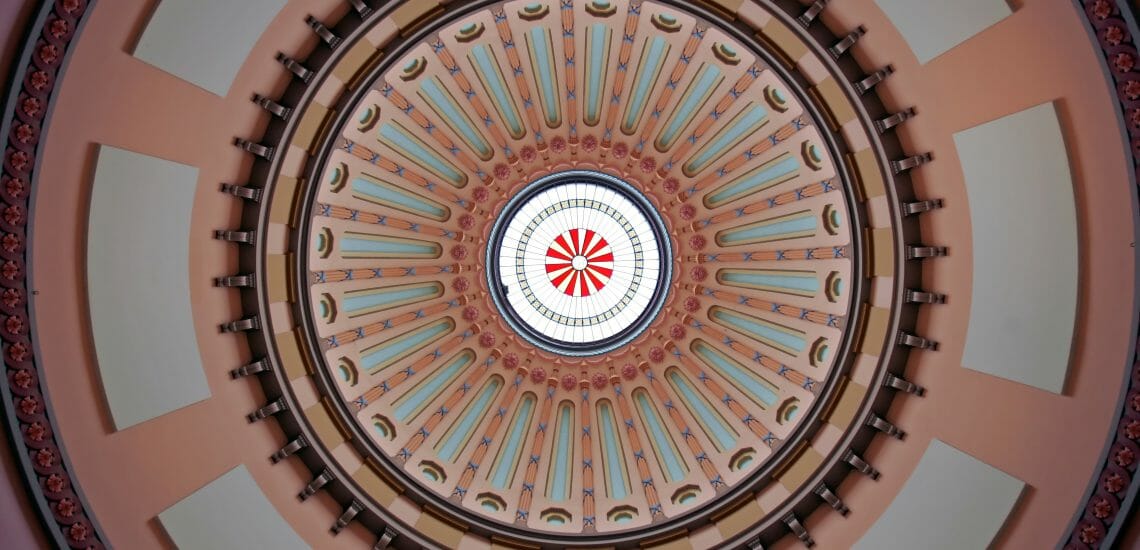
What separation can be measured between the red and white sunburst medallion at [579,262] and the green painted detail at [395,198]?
14.1ft

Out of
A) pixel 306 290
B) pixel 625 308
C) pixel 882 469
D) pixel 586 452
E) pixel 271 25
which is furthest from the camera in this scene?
pixel 625 308

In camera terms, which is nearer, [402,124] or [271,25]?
[271,25]

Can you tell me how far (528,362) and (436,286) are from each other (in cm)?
371

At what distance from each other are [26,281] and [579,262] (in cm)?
1553

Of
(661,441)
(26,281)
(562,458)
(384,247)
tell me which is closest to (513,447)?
(562,458)

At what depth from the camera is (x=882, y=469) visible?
12750 mm

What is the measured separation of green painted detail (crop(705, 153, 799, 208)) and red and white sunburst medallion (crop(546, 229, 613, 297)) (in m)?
4.30

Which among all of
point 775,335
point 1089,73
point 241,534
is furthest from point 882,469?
point 241,534

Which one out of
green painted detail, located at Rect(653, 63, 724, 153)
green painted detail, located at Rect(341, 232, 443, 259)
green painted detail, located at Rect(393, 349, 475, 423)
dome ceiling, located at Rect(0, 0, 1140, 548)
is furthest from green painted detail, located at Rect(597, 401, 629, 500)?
green painted detail, located at Rect(653, 63, 724, 153)

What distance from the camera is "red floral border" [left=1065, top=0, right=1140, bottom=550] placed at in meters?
→ 7.95

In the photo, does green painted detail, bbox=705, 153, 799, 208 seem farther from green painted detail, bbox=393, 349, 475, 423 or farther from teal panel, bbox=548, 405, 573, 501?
green painted detail, bbox=393, 349, 475, 423

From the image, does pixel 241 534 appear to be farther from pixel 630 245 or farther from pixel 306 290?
pixel 630 245

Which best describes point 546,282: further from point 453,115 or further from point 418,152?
point 453,115

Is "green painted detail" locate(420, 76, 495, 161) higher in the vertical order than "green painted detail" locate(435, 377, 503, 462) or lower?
higher
